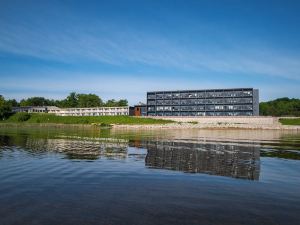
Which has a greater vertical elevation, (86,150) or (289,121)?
(289,121)

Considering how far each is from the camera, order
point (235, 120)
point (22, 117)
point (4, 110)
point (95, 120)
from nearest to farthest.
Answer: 1. point (235, 120)
2. point (95, 120)
3. point (22, 117)
4. point (4, 110)

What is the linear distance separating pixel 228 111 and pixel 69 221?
170 m

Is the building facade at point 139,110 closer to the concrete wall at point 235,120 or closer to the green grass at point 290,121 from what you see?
the concrete wall at point 235,120

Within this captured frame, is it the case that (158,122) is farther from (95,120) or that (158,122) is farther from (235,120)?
(235,120)

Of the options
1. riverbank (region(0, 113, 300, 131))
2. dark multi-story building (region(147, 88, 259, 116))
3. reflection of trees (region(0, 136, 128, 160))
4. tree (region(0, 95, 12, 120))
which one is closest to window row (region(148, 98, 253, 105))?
dark multi-story building (region(147, 88, 259, 116))

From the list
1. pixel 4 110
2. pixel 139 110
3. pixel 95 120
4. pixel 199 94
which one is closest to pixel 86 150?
pixel 95 120

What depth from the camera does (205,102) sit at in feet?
593

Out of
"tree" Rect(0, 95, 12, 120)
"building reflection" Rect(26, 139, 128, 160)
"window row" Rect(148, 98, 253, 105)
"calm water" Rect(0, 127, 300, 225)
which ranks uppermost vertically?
"window row" Rect(148, 98, 253, 105)

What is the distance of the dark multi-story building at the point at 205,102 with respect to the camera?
566 ft

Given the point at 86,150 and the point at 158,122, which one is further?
the point at 158,122

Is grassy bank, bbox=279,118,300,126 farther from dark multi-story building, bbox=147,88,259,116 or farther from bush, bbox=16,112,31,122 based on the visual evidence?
bush, bbox=16,112,31,122

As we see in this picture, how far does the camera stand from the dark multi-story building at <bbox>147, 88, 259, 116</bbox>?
172375 millimetres

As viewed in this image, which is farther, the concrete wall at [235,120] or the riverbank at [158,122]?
the concrete wall at [235,120]

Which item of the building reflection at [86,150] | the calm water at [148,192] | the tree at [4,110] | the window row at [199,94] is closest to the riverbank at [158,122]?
the tree at [4,110]
